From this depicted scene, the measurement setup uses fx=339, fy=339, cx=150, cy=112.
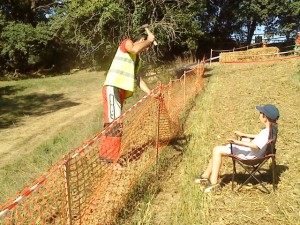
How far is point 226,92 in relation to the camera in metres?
10.6

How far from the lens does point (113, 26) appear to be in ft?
43.8

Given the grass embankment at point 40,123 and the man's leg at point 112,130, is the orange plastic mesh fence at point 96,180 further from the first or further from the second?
the grass embankment at point 40,123

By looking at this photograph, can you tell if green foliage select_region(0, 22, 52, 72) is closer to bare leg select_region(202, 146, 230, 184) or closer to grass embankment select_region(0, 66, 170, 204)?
grass embankment select_region(0, 66, 170, 204)

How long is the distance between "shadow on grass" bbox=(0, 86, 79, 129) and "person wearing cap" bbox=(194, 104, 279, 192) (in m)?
7.90

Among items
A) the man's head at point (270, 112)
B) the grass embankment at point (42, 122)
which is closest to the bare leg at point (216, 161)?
the man's head at point (270, 112)

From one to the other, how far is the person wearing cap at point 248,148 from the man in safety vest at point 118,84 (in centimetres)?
120

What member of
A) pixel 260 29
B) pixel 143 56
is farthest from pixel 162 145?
pixel 260 29

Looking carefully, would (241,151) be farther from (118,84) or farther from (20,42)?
(20,42)

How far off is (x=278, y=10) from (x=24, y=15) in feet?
69.4

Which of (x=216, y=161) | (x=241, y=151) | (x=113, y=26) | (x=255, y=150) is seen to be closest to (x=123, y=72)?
(x=216, y=161)

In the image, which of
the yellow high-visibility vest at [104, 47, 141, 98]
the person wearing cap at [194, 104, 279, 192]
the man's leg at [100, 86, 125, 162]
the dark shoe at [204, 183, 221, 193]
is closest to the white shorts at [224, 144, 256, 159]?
the person wearing cap at [194, 104, 279, 192]

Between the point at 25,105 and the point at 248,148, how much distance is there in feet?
37.5

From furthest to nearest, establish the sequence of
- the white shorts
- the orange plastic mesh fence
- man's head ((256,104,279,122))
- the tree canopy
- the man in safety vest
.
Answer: the tree canopy < the man in safety vest < the white shorts < man's head ((256,104,279,122)) < the orange plastic mesh fence

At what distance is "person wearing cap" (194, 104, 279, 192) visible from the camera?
403 cm
